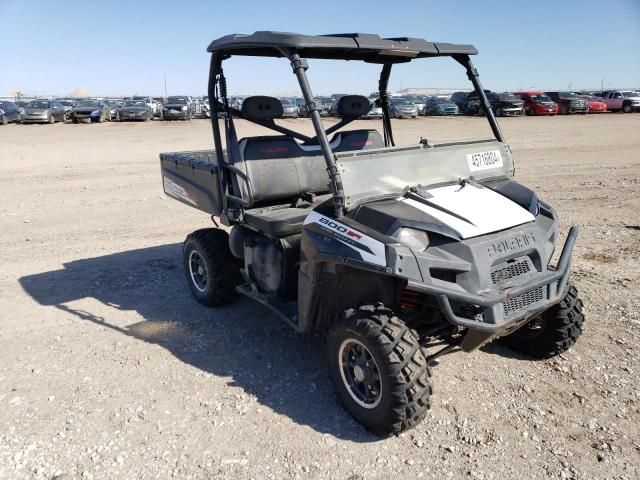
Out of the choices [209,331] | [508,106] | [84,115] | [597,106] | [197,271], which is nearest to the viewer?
[209,331]

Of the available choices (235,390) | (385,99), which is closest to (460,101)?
(385,99)

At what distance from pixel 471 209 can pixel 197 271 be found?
3.02 metres

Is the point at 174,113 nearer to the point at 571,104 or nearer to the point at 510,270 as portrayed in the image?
the point at 571,104

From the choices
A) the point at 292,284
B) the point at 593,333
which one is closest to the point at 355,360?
the point at 292,284

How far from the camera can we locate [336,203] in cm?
350

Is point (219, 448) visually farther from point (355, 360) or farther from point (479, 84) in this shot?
point (479, 84)

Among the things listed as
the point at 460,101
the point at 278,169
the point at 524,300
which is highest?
the point at 460,101

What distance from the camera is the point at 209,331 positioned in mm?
4879

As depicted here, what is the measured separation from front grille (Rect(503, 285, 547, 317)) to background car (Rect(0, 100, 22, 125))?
3139cm

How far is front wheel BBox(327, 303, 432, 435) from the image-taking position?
3.17 meters

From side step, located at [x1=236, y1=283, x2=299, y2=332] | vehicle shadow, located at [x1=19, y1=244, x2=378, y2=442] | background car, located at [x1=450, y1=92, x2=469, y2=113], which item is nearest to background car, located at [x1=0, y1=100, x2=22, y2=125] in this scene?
background car, located at [x1=450, y1=92, x2=469, y2=113]

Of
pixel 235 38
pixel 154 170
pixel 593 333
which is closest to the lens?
pixel 235 38

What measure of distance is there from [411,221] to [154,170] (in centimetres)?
1144

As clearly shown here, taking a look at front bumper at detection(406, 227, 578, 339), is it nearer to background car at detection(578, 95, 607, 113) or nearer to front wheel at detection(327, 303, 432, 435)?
front wheel at detection(327, 303, 432, 435)
